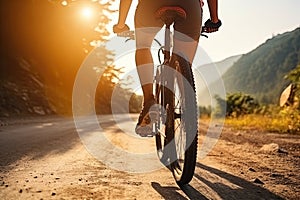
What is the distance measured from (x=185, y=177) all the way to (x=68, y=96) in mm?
20341

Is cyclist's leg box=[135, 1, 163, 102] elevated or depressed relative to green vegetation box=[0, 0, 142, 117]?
depressed

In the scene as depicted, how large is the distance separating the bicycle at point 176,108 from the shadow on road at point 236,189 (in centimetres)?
22

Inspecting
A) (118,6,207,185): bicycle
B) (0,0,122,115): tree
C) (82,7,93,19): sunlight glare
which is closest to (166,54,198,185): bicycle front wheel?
(118,6,207,185): bicycle

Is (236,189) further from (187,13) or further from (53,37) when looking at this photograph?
(53,37)

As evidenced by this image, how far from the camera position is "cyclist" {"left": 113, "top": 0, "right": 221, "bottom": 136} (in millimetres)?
3170

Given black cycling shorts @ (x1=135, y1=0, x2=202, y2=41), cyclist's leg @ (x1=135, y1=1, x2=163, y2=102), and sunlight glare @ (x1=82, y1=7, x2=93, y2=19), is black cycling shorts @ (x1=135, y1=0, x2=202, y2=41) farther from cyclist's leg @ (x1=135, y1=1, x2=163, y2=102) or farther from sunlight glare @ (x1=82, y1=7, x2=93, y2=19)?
sunlight glare @ (x1=82, y1=7, x2=93, y2=19)

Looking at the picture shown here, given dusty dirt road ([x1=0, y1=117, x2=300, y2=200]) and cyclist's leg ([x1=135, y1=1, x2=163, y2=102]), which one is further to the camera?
cyclist's leg ([x1=135, y1=1, x2=163, y2=102])

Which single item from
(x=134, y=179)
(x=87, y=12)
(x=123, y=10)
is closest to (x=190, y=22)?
(x=123, y=10)

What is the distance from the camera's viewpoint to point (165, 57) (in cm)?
360

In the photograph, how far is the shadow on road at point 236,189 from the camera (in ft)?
8.40

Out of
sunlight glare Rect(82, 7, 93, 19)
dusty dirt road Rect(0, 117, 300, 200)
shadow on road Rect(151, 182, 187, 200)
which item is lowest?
shadow on road Rect(151, 182, 187, 200)

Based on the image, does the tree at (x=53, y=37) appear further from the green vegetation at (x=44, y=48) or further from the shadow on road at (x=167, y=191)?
the shadow on road at (x=167, y=191)

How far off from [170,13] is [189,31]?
0.21 metres

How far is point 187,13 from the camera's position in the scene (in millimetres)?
3143
